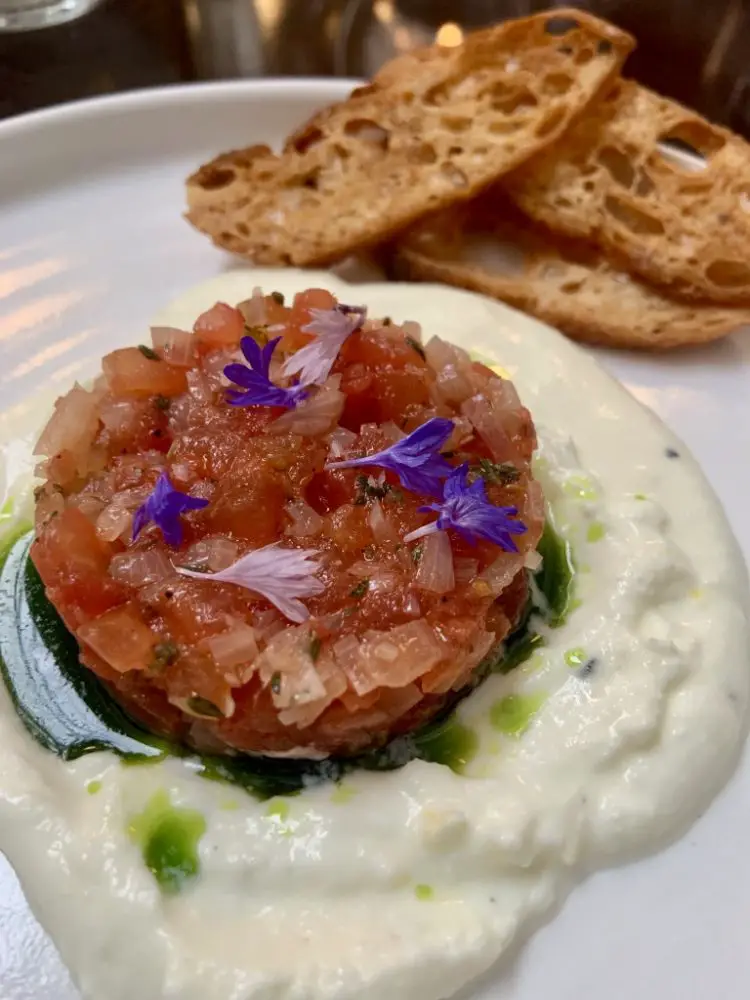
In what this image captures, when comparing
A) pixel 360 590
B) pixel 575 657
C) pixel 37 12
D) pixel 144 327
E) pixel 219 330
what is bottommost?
pixel 575 657

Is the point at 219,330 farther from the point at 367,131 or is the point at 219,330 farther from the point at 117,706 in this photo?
the point at 367,131

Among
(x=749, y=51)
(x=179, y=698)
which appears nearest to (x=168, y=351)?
(x=179, y=698)

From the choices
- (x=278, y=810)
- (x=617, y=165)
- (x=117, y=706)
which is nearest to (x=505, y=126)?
(x=617, y=165)

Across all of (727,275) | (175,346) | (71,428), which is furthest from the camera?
(727,275)

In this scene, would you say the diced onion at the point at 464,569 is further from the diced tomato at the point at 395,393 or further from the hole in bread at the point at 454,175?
the hole in bread at the point at 454,175

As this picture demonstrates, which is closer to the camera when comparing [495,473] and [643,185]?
[495,473]

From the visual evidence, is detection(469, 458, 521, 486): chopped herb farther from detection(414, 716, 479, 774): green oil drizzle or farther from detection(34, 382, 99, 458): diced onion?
detection(34, 382, 99, 458): diced onion
